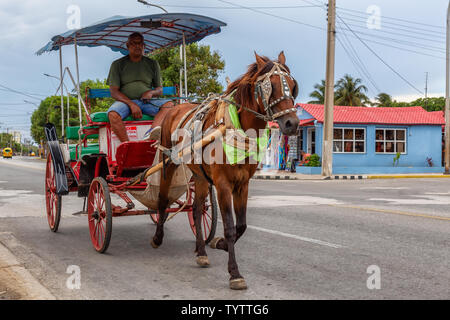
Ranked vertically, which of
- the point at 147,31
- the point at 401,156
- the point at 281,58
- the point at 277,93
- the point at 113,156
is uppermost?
the point at 147,31

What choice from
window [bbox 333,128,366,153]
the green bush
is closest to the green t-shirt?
the green bush

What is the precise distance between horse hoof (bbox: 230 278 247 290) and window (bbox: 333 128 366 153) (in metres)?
24.9

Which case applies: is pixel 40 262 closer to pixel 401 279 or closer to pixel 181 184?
pixel 181 184

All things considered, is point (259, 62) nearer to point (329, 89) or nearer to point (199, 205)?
point (199, 205)

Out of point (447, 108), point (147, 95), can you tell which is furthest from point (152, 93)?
point (447, 108)

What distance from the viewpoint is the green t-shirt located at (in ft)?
24.0

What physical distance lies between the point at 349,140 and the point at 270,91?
82.5 ft

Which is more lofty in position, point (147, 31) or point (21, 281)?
point (147, 31)

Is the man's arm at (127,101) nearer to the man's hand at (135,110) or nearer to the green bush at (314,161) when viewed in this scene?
the man's hand at (135,110)

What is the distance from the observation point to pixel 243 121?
4930 millimetres

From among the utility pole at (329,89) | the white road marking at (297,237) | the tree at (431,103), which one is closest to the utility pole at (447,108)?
the utility pole at (329,89)

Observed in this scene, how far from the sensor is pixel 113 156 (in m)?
7.12

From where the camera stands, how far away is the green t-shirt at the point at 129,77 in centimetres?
731

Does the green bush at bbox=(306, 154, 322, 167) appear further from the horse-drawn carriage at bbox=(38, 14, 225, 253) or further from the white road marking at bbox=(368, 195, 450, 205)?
the horse-drawn carriage at bbox=(38, 14, 225, 253)
